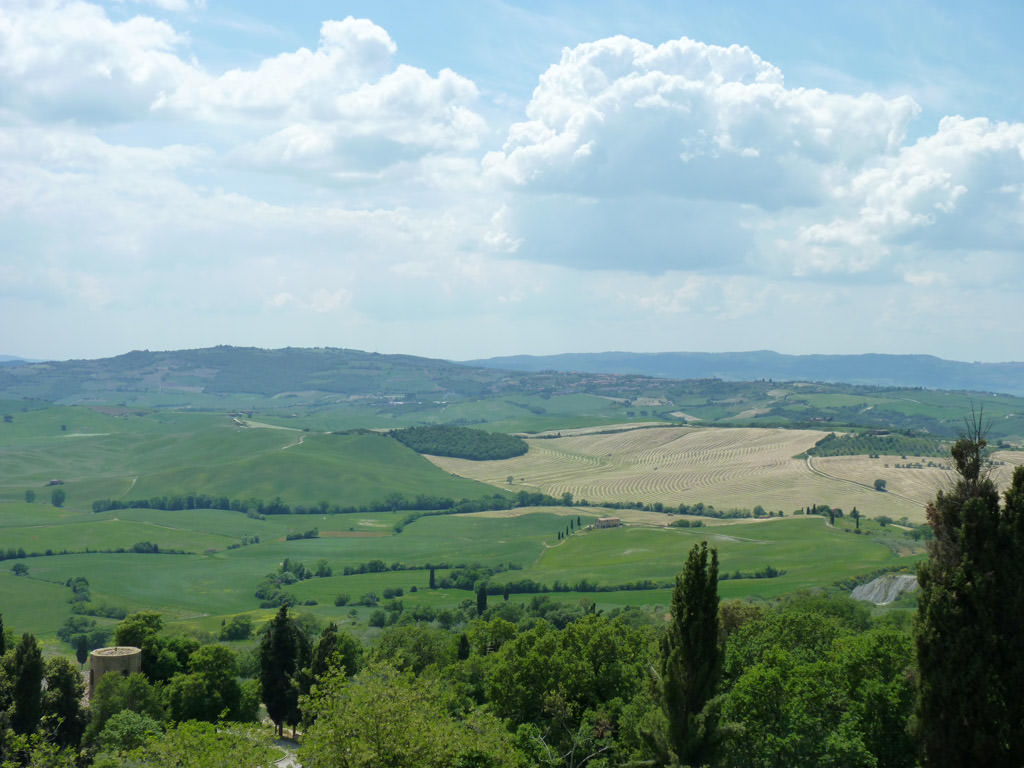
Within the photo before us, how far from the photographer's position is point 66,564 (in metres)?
169

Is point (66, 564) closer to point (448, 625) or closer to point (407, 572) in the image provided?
point (407, 572)

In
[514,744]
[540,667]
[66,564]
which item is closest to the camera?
[514,744]

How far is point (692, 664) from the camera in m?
35.7

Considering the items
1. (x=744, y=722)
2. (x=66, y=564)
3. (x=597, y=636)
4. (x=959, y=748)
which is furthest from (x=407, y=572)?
(x=959, y=748)

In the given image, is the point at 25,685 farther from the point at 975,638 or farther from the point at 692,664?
the point at 975,638

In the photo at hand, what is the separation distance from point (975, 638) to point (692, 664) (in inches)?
411

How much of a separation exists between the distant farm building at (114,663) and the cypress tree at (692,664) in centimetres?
4681

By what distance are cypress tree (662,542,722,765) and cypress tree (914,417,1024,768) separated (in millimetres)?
7762

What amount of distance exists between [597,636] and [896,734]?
20.1m

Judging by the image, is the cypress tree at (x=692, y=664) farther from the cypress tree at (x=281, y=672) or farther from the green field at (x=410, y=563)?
the green field at (x=410, y=563)

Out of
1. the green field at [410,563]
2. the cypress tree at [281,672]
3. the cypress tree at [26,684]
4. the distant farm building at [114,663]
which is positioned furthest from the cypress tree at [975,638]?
the green field at [410,563]

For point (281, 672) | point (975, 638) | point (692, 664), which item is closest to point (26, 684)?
point (281, 672)

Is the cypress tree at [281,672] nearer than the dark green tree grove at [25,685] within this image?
No

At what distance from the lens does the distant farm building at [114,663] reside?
218 ft
